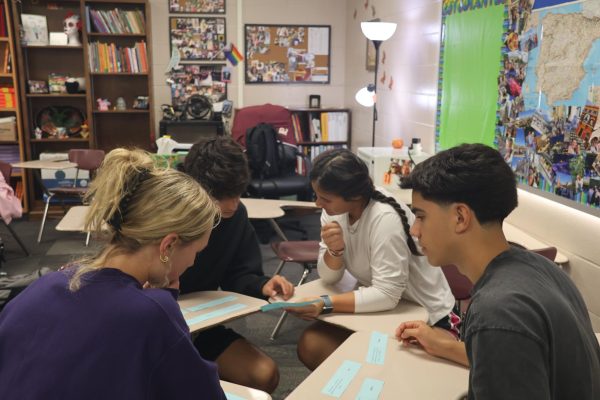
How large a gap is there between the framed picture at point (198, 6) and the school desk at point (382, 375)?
540 cm

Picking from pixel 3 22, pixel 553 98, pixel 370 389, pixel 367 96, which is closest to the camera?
pixel 370 389

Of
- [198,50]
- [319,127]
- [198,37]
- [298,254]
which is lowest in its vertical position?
[298,254]

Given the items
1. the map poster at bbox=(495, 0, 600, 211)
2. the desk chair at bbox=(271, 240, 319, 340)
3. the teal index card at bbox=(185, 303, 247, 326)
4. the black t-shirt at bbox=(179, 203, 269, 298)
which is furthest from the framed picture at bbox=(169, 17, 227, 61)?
the teal index card at bbox=(185, 303, 247, 326)

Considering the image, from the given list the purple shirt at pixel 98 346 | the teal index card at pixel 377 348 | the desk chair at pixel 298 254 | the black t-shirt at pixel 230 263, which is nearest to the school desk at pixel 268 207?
the desk chair at pixel 298 254

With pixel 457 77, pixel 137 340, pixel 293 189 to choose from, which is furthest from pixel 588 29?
pixel 293 189

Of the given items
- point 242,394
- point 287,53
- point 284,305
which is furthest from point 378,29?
point 242,394

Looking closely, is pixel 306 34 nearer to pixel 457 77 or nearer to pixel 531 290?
pixel 457 77

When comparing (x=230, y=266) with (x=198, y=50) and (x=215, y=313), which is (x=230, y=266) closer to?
(x=215, y=313)

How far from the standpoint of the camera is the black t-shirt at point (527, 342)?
94 cm

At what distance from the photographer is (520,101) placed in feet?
9.91

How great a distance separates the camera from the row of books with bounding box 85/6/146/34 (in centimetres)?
575

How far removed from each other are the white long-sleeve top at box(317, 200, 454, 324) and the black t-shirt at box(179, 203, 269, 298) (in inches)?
10.7

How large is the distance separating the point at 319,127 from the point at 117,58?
2285 mm

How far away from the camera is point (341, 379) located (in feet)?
4.68
